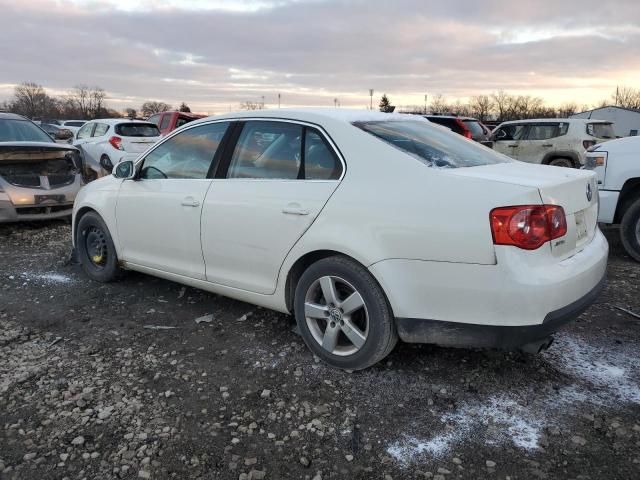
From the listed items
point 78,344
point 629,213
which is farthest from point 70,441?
point 629,213

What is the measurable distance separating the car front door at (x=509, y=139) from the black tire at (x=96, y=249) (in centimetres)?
1118

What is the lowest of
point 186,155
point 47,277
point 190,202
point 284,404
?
point 284,404

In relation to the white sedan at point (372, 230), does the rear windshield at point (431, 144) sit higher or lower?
higher

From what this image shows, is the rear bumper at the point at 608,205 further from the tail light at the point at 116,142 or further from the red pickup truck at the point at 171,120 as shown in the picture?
the red pickup truck at the point at 171,120

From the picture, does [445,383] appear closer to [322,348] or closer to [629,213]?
[322,348]

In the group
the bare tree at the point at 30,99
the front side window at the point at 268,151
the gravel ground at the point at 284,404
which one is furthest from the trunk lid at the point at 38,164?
the bare tree at the point at 30,99

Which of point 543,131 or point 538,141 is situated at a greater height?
point 543,131

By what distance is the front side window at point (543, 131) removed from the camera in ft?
42.8

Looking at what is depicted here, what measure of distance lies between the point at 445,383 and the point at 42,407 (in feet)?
7.59

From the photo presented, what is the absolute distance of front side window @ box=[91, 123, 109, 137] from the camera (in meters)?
12.5

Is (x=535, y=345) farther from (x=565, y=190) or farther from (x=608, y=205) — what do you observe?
Answer: (x=608, y=205)

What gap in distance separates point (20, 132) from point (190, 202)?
5.92 metres

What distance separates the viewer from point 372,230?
9.57 feet

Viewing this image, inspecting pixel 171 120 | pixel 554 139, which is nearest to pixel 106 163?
pixel 171 120
